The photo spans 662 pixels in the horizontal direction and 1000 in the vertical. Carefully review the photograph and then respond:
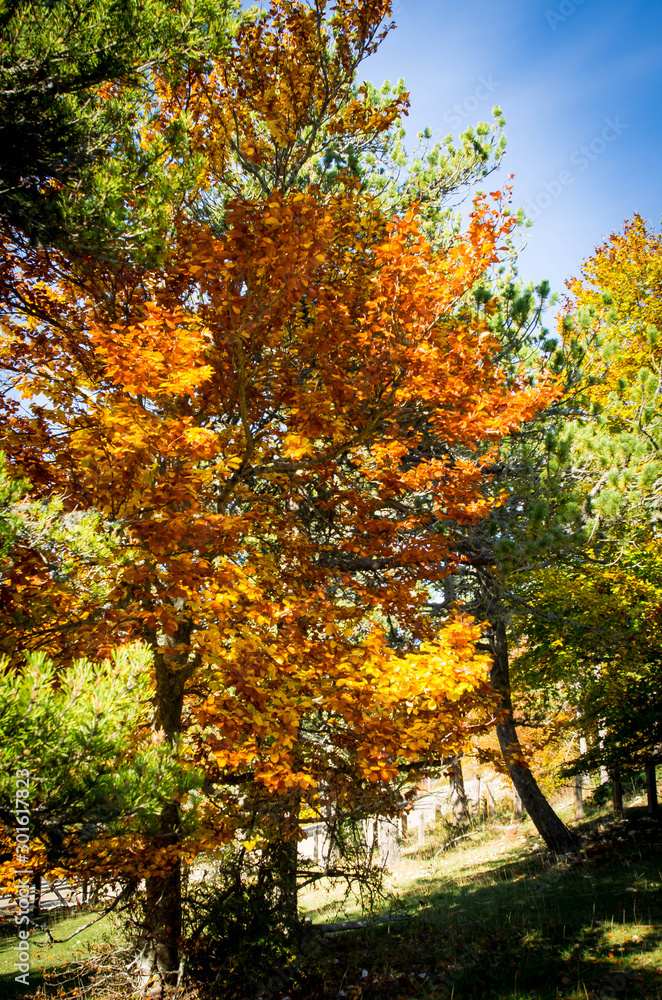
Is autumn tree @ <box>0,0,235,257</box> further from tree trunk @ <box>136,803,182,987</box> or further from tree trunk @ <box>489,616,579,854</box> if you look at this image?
tree trunk @ <box>489,616,579,854</box>

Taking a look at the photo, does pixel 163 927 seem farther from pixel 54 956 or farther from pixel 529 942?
pixel 54 956

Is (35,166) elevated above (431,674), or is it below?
above

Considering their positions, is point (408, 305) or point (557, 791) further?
point (557, 791)

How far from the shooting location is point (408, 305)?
527 centimetres

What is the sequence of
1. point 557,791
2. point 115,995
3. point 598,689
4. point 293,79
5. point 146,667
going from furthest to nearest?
point 557,791
point 598,689
point 293,79
point 115,995
point 146,667

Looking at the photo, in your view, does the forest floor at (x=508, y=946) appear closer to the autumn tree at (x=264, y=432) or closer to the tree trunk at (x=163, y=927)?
the tree trunk at (x=163, y=927)

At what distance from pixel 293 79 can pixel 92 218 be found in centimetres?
359

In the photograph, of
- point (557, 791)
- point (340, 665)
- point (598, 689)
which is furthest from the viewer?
point (557, 791)

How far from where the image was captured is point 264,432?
646 centimetres

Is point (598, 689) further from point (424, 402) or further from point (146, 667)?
point (146, 667)

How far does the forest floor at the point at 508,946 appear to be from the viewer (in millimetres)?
5340

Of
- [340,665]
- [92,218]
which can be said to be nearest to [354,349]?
[92,218]

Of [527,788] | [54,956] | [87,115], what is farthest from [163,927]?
[54,956]

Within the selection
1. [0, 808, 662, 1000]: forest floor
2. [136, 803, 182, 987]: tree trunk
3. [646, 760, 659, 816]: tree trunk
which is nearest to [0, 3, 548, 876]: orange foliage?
[136, 803, 182, 987]: tree trunk
